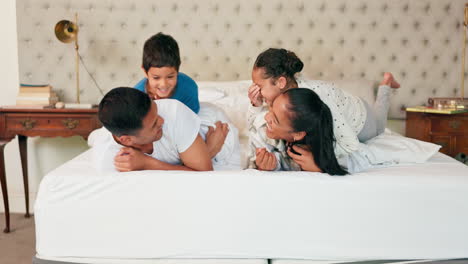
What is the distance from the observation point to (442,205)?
1.74 meters

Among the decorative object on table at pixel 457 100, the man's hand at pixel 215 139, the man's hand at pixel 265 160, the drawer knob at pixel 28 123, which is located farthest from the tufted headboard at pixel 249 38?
the man's hand at pixel 265 160

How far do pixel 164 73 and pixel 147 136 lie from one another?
0.56m

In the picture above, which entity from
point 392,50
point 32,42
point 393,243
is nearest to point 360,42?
point 392,50

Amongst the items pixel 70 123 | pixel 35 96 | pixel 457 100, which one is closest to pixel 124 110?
pixel 70 123

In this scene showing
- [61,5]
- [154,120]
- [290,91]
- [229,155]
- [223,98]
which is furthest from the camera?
[61,5]

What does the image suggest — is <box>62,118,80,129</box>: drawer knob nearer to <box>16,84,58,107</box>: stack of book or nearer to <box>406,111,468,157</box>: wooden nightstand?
<box>16,84,58,107</box>: stack of book

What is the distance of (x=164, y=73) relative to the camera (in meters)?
2.15

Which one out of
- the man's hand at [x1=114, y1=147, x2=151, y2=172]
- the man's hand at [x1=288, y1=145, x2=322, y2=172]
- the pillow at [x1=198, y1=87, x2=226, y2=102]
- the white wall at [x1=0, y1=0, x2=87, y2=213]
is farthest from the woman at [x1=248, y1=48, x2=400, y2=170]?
the white wall at [x1=0, y1=0, x2=87, y2=213]

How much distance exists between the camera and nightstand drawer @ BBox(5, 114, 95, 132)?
324 cm

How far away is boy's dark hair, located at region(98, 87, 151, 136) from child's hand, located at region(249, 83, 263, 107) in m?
0.84

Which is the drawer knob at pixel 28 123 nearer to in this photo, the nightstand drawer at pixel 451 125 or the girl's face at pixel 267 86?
the girl's face at pixel 267 86

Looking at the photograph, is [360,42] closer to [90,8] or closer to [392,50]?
[392,50]

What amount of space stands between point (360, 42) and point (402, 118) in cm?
79

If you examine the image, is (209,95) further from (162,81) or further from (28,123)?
(28,123)
